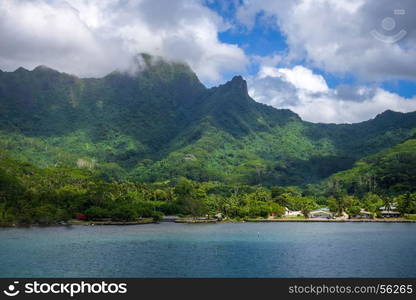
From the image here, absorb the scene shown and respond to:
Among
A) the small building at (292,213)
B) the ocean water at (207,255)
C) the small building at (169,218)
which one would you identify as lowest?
the ocean water at (207,255)

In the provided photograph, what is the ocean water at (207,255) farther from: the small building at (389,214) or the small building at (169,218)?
the small building at (389,214)

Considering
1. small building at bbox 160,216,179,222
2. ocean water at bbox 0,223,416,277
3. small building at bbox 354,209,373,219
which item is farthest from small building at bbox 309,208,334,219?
ocean water at bbox 0,223,416,277

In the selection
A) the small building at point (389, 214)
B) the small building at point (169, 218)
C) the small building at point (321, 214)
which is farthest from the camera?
the small building at point (321, 214)

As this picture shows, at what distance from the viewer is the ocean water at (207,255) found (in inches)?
2464

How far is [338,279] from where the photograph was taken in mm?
54812

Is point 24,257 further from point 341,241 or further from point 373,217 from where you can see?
point 373,217

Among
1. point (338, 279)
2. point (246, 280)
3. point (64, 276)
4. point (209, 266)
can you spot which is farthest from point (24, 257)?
point (338, 279)

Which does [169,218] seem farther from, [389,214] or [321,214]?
[389,214]

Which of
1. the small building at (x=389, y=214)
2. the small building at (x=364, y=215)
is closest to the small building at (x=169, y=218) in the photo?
the small building at (x=364, y=215)

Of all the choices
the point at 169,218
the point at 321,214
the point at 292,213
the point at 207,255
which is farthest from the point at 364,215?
the point at 207,255

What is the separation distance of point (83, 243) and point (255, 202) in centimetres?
10237

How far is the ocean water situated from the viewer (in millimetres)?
62594

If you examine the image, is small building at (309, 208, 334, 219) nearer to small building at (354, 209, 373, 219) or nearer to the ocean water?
small building at (354, 209, 373, 219)

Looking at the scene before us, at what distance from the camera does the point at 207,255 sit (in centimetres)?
7738
